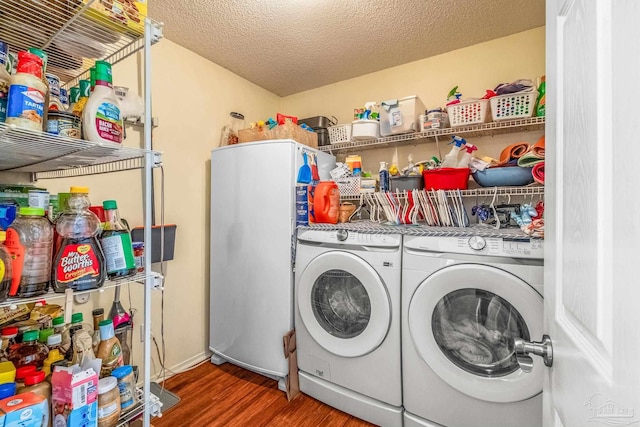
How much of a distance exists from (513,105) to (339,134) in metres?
1.16

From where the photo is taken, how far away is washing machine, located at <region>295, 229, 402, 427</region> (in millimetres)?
1494

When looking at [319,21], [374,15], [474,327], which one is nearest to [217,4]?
[319,21]

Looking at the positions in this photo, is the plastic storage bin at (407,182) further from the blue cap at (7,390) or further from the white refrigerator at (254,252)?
the blue cap at (7,390)

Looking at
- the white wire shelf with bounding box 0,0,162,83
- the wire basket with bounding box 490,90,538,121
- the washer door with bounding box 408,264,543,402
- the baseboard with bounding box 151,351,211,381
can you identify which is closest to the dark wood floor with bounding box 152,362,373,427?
the baseboard with bounding box 151,351,211,381

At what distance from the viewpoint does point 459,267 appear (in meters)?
1.27

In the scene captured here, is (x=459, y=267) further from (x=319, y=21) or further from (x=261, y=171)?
(x=319, y=21)

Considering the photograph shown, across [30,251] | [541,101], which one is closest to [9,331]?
[30,251]

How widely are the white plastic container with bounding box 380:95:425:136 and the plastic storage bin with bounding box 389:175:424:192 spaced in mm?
365

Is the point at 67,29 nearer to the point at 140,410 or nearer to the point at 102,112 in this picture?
the point at 102,112

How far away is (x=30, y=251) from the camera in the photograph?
701 mm

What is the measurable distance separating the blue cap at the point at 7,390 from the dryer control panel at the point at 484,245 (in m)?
1.42

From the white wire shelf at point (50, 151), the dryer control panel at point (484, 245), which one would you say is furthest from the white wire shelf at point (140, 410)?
the dryer control panel at point (484, 245)

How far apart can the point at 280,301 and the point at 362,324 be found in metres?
0.55

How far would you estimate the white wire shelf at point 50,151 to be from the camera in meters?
0.69
